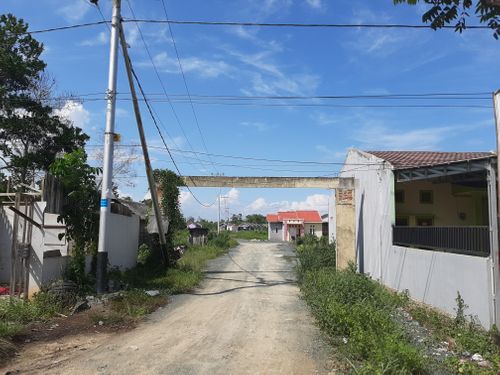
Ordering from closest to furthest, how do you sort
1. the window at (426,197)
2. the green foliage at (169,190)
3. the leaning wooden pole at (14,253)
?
the leaning wooden pole at (14,253) → the window at (426,197) → the green foliage at (169,190)

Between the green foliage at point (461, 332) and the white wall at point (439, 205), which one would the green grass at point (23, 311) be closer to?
the green foliage at point (461, 332)

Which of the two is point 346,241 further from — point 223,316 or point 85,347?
point 85,347

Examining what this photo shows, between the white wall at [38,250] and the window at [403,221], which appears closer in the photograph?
the white wall at [38,250]

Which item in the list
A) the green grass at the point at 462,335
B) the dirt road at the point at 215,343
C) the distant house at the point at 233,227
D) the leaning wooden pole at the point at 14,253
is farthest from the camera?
the distant house at the point at 233,227

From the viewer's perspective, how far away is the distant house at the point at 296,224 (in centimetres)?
6775

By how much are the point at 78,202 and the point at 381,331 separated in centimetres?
891

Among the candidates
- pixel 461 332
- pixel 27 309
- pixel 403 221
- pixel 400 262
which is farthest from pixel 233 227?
pixel 461 332

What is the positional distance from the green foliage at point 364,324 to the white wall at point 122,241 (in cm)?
714

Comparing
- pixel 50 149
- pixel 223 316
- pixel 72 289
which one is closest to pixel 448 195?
pixel 223 316

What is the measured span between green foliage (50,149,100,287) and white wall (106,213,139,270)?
2521 mm

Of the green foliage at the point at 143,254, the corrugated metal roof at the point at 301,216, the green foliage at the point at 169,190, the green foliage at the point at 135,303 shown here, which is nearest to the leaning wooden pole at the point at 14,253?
the green foliage at the point at 135,303

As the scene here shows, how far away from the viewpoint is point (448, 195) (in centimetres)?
1980

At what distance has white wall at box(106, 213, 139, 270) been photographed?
17.7 meters

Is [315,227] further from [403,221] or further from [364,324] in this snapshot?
[364,324]
